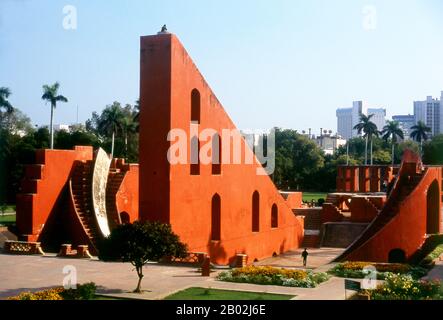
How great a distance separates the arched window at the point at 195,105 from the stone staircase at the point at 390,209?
299 inches

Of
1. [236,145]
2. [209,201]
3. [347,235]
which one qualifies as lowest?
[347,235]

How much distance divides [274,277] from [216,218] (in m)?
5.02

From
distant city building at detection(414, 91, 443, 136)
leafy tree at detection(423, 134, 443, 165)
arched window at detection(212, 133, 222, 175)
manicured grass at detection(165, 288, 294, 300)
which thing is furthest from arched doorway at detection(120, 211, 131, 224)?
Result: distant city building at detection(414, 91, 443, 136)

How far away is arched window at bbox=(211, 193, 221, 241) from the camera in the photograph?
19.9m

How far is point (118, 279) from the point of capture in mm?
15344

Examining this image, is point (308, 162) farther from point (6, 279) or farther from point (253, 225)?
point (6, 279)

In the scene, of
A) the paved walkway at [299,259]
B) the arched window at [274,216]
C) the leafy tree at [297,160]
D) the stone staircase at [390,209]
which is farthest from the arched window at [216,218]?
the leafy tree at [297,160]

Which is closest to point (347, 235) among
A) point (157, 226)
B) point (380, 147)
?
point (157, 226)

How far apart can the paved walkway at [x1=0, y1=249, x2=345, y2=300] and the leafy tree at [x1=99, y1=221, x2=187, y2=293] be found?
84 centimetres

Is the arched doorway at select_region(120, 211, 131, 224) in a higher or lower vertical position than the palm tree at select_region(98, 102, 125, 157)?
lower

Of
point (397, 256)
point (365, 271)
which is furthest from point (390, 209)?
point (365, 271)

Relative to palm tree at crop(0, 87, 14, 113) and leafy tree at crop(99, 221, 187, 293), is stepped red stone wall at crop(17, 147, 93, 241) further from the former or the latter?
palm tree at crop(0, 87, 14, 113)
